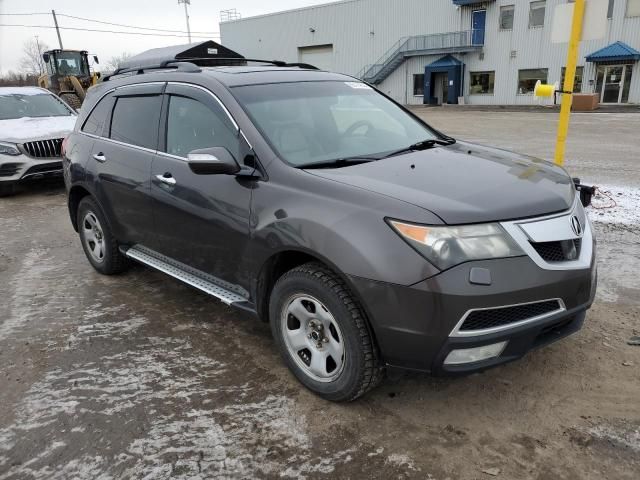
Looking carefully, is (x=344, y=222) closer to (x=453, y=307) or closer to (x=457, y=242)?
(x=457, y=242)

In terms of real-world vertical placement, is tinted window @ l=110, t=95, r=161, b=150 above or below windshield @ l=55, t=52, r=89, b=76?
below

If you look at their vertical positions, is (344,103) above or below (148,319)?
above

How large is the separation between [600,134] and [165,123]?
15735 millimetres

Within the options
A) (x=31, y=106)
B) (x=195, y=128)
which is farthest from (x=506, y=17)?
(x=195, y=128)

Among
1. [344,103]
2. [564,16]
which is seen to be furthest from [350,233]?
[564,16]

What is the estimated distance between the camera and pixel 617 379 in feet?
10.3

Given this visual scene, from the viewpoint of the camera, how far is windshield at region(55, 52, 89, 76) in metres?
24.5

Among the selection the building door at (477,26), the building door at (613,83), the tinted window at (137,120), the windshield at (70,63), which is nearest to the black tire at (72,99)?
the windshield at (70,63)

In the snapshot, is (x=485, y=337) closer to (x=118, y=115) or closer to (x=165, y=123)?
(x=165, y=123)

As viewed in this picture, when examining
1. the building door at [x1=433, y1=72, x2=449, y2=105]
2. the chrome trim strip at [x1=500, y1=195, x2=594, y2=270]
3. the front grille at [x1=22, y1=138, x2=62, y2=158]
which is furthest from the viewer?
the building door at [x1=433, y1=72, x2=449, y2=105]

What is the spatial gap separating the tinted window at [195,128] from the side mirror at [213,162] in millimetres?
206

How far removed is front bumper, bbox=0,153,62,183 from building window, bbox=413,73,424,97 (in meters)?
35.4

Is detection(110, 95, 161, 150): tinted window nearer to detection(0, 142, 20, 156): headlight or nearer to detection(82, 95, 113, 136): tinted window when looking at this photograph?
detection(82, 95, 113, 136): tinted window

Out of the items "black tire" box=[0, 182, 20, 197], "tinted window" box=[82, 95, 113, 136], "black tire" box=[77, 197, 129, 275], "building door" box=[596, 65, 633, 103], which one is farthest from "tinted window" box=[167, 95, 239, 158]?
"building door" box=[596, 65, 633, 103]
